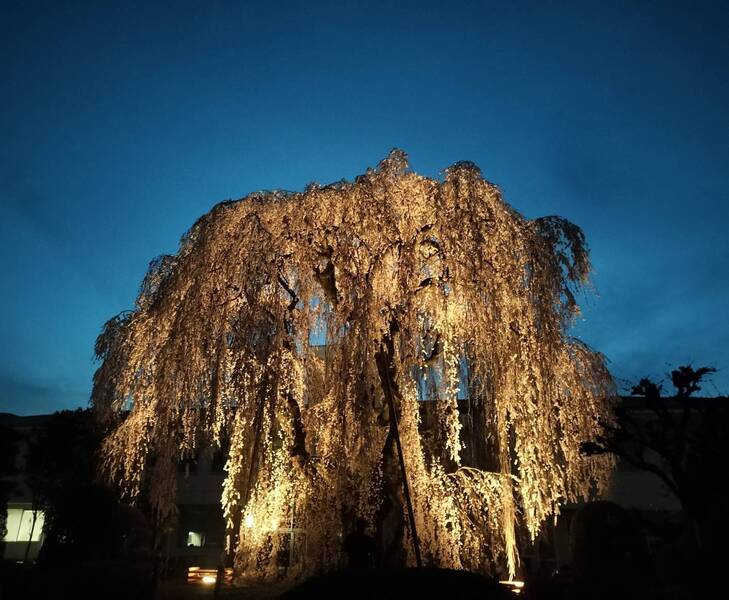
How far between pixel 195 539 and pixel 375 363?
18891mm

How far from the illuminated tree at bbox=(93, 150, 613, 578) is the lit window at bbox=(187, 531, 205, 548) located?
617 inches

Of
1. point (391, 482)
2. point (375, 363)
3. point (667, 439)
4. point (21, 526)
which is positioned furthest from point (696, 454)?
point (21, 526)

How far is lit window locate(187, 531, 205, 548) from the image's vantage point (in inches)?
942

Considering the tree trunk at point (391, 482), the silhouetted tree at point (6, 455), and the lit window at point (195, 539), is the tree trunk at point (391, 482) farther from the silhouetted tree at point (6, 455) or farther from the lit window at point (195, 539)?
the lit window at point (195, 539)

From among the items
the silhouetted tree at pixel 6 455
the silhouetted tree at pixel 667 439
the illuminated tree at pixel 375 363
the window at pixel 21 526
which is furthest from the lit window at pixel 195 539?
the silhouetted tree at pixel 667 439

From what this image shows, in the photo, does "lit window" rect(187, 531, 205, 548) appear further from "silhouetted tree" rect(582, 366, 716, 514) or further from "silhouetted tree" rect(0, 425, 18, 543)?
"silhouetted tree" rect(582, 366, 716, 514)

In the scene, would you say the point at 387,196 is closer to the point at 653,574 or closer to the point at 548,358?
the point at 548,358

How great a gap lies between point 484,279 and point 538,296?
1019 millimetres

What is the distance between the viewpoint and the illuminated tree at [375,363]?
8.75 m

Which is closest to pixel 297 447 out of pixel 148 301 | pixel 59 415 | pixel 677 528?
pixel 148 301

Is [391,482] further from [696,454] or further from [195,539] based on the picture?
[195,539]

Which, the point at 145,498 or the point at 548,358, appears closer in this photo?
the point at 548,358

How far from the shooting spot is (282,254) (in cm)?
967

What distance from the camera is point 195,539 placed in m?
24.0
